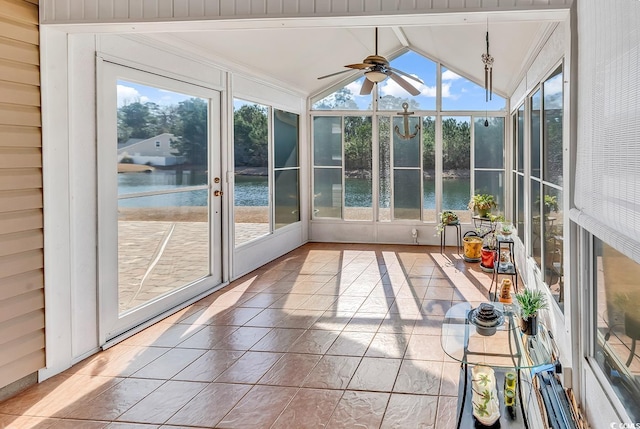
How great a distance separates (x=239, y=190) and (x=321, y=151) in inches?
108

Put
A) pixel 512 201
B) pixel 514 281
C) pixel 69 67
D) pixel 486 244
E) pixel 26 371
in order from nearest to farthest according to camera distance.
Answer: pixel 26 371 → pixel 69 67 → pixel 514 281 → pixel 486 244 → pixel 512 201

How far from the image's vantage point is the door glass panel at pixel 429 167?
→ 7738 millimetres

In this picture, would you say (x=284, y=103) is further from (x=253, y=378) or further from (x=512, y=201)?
(x=253, y=378)

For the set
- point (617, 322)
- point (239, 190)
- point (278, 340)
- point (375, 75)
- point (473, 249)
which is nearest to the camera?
point (617, 322)

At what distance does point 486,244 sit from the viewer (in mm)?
6352

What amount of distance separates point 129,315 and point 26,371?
98 cm

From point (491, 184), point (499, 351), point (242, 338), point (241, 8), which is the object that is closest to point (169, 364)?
point (242, 338)

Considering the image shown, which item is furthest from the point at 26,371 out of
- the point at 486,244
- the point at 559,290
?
the point at 486,244

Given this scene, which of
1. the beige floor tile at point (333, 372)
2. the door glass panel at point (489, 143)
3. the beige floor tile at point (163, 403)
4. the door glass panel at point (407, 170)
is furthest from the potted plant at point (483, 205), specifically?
the beige floor tile at point (163, 403)

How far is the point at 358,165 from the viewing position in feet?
26.1

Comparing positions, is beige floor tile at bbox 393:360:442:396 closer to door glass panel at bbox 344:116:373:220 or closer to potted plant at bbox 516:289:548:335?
potted plant at bbox 516:289:548:335

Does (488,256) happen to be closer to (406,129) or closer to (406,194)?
(406,194)

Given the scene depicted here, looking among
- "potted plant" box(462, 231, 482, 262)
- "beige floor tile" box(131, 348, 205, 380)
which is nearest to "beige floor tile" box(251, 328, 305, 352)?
"beige floor tile" box(131, 348, 205, 380)

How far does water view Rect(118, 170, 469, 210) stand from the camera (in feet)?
12.7
